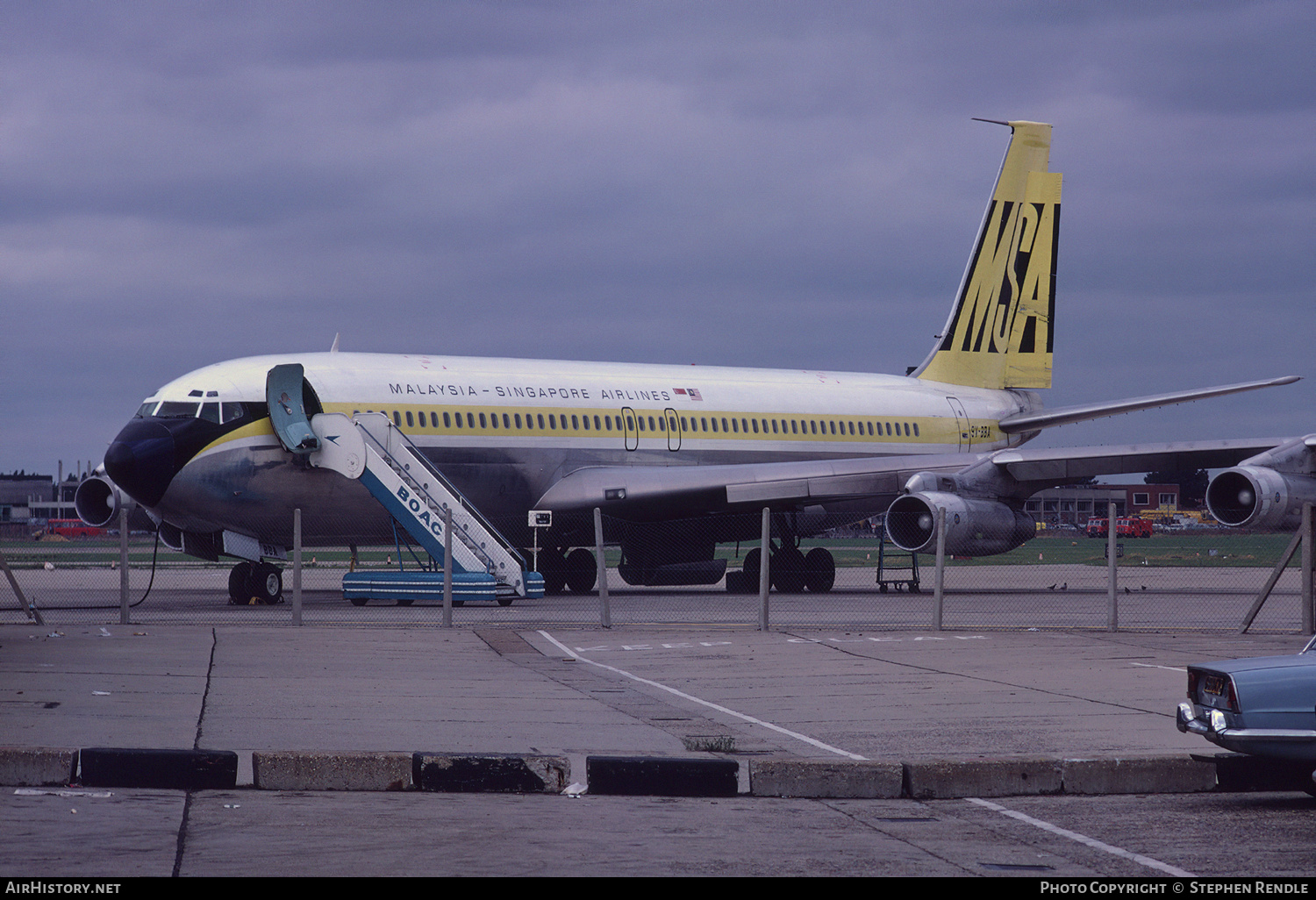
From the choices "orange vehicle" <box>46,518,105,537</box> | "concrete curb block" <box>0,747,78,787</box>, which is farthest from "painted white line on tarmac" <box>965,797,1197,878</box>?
"orange vehicle" <box>46,518,105,537</box>

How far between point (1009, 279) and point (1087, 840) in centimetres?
2681

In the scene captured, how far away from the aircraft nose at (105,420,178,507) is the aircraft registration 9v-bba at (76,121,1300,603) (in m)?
0.03

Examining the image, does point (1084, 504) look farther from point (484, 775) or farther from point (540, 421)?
point (484, 775)

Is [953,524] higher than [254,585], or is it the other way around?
[953,524]

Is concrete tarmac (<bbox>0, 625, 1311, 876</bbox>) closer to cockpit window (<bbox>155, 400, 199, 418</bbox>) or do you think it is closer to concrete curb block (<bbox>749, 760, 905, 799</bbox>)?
concrete curb block (<bbox>749, 760, 905, 799</bbox>)

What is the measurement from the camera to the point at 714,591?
29.0 m

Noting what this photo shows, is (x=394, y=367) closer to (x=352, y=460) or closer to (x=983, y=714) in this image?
(x=352, y=460)

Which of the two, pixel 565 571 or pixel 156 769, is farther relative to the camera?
pixel 565 571

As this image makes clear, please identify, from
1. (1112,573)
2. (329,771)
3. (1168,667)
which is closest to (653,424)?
(1112,573)

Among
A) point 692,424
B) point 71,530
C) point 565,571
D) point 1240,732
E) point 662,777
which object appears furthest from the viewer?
point 71,530

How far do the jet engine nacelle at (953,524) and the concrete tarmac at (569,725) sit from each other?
5.74 meters
